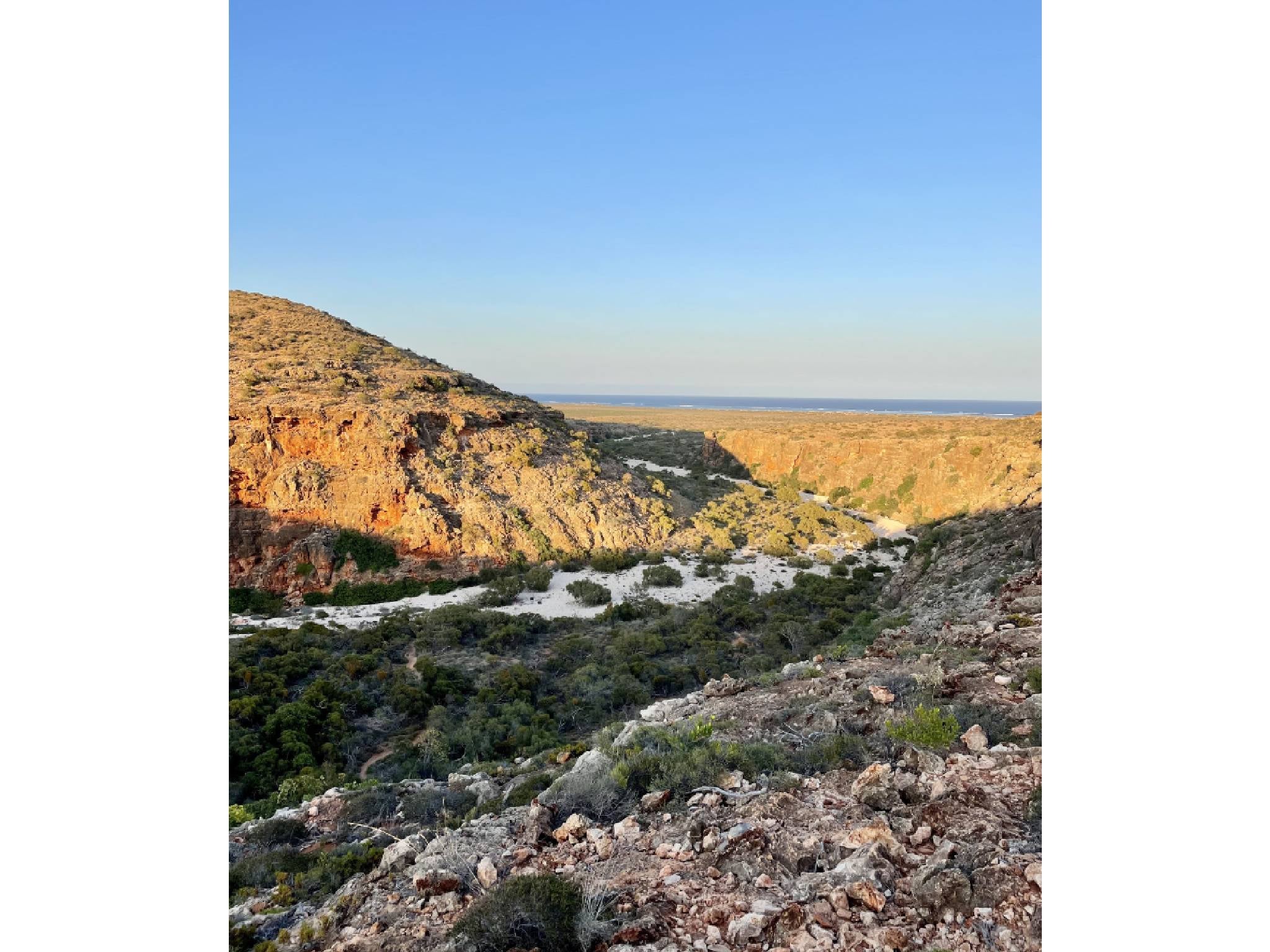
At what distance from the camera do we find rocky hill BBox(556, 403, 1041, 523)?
16.7m

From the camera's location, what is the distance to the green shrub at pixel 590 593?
12211mm

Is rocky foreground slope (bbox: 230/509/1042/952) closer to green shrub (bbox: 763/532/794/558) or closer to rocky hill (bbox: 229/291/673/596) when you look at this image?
rocky hill (bbox: 229/291/673/596)

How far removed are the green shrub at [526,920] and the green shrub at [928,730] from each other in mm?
1835

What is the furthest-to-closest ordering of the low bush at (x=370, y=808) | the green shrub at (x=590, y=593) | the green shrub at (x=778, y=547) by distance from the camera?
the green shrub at (x=778, y=547), the green shrub at (x=590, y=593), the low bush at (x=370, y=808)

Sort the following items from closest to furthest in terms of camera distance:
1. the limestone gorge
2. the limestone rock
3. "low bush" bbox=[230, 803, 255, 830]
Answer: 1. the limestone gorge
2. the limestone rock
3. "low bush" bbox=[230, 803, 255, 830]

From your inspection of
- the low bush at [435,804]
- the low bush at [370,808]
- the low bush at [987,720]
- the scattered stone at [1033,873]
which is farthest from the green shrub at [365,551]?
the scattered stone at [1033,873]

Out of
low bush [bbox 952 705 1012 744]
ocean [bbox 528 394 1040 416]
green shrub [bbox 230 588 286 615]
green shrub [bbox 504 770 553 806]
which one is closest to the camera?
low bush [bbox 952 705 1012 744]

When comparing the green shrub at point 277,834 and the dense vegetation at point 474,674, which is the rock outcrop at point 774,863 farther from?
the dense vegetation at point 474,674

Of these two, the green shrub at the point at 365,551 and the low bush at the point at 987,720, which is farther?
the green shrub at the point at 365,551

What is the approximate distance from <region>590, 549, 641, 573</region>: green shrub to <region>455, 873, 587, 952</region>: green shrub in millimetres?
12287

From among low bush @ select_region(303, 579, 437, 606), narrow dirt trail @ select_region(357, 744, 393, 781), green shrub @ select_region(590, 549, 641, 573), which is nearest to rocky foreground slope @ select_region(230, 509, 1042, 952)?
narrow dirt trail @ select_region(357, 744, 393, 781)

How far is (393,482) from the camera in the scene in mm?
15250

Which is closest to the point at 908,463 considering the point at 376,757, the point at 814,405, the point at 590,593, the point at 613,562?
the point at 613,562
